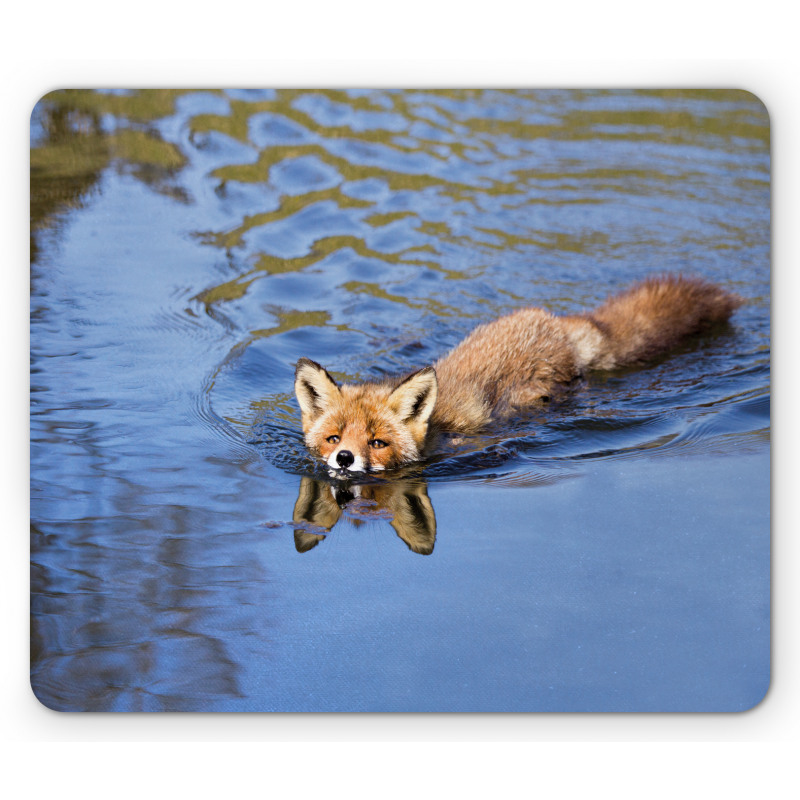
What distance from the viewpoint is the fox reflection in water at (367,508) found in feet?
12.1

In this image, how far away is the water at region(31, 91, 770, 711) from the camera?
11.4 ft

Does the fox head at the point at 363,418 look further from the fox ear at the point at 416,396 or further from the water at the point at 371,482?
the water at the point at 371,482

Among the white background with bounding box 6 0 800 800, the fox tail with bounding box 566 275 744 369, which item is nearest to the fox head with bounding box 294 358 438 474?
the fox tail with bounding box 566 275 744 369

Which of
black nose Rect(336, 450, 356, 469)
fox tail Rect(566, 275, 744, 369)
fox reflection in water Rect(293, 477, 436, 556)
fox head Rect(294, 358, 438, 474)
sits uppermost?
fox tail Rect(566, 275, 744, 369)

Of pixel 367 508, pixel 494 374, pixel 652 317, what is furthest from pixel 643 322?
pixel 367 508

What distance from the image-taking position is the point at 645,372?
465 cm

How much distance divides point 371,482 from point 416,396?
428 mm

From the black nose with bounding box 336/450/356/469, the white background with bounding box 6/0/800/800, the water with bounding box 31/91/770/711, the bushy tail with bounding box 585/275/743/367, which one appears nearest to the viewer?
the water with bounding box 31/91/770/711

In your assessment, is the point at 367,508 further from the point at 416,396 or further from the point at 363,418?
the point at 416,396

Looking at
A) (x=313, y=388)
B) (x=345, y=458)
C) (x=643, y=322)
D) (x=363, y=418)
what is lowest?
(x=345, y=458)

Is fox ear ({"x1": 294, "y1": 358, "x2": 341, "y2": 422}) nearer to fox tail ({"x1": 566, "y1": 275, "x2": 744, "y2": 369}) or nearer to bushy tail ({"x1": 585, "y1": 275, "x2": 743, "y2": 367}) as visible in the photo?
fox tail ({"x1": 566, "y1": 275, "x2": 744, "y2": 369})

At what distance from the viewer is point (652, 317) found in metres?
4.61

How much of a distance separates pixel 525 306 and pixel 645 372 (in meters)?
0.68
